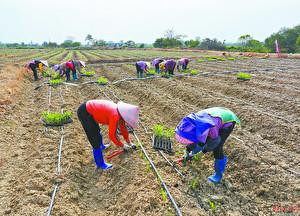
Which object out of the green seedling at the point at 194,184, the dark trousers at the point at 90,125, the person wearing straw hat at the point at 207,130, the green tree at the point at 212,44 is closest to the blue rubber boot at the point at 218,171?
the person wearing straw hat at the point at 207,130

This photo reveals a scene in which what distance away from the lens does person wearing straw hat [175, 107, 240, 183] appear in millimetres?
3157

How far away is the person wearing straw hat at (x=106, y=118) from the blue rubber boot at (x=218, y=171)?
1395 millimetres

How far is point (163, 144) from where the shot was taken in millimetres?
5062

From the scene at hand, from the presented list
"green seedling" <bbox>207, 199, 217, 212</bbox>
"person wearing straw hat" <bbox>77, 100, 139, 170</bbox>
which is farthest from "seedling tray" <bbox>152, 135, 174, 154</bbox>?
"green seedling" <bbox>207, 199, 217, 212</bbox>

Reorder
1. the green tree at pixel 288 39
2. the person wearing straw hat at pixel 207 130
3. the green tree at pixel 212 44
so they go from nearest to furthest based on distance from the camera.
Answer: the person wearing straw hat at pixel 207 130 → the green tree at pixel 288 39 → the green tree at pixel 212 44

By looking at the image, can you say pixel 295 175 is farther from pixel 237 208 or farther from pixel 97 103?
pixel 97 103

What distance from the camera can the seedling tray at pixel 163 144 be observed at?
4.90m

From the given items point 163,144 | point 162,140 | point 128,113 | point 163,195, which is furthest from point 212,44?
point 163,195

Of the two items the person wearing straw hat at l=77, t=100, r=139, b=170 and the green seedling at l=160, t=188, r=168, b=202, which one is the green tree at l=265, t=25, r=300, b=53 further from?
the green seedling at l=160, t=188, r=168, b=202

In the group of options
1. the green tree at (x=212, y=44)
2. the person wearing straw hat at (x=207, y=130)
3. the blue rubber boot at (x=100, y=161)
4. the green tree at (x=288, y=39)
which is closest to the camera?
the person wearing straw hat at (x=207, y=130)

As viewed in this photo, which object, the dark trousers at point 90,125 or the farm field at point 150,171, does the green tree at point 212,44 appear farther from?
the dark trousers at point 90,125

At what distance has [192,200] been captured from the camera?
3484 millimetres

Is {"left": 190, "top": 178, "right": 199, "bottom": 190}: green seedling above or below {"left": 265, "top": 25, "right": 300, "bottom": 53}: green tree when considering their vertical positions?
below

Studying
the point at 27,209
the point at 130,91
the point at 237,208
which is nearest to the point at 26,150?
the point at 27,209
